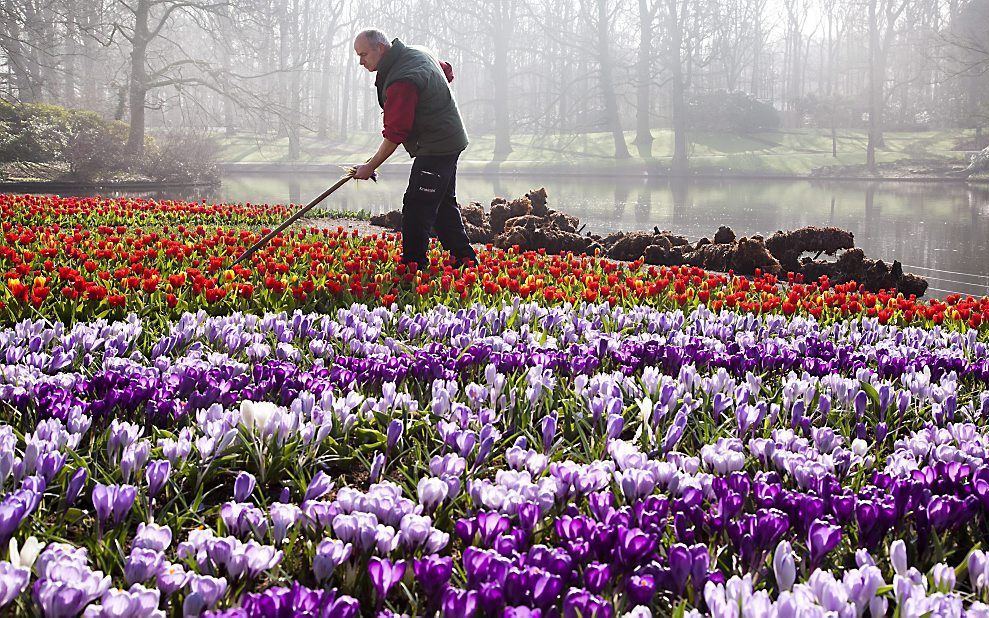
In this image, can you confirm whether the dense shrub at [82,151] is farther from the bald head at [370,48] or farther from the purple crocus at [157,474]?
the purple crocus at [157,474]

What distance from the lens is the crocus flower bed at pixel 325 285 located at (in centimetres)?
487

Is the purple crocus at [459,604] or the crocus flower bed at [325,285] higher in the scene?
the crocus flower bed at [325,285]

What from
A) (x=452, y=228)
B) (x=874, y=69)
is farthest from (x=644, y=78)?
(x=452, y=228)

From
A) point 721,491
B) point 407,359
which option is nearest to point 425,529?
point 721,491

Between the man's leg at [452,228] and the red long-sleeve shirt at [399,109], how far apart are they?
94 centimetres

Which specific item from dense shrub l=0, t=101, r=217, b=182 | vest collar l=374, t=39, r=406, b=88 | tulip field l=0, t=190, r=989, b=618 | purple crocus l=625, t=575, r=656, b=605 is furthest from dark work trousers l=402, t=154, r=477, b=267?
dense shrub l=0, t=101, r=217, b=182

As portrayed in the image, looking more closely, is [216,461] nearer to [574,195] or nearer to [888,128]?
[574,195]

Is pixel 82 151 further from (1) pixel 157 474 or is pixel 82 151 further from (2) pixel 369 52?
(1) pixel 157 474

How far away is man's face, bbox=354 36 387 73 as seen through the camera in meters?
6.80

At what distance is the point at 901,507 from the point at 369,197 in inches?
859

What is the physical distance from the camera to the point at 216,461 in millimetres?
2645

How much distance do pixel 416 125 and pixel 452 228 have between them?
99 centimetres

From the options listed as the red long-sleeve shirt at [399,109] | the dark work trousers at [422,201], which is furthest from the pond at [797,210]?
the red long-sleeve shirt at [399,109]

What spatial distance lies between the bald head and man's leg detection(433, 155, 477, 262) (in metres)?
1.13
